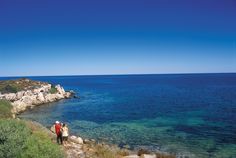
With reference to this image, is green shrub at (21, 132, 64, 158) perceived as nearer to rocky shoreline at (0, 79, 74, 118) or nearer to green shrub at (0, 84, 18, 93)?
rocky shoreline at (0, 79, 74, 118)

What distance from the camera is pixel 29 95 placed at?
7056cm

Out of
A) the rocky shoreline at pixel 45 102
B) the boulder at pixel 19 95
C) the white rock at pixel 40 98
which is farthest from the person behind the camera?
the white rock at pixel 40 98

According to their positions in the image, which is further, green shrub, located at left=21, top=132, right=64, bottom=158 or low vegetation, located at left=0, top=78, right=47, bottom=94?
low vegetation, located at left=0, top=78, right=47, bottom=94

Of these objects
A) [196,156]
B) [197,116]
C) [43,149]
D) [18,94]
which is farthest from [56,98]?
[43,149]

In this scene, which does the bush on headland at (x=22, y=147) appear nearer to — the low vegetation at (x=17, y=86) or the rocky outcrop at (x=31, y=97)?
the rocky outcrop at (x=31, y=97)

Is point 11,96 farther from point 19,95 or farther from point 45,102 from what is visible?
point 45,102

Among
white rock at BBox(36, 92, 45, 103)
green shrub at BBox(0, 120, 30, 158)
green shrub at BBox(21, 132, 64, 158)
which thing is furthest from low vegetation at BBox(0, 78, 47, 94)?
green shrub at BBox(21, 132, 64, 158)

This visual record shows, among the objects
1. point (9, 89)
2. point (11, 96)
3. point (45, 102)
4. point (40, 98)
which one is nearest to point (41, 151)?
point (11, 96)

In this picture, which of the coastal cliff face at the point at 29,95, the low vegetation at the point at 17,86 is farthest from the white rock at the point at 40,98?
the low vegetation at the point at 17,86

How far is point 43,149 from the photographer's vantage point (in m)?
A: 15.9

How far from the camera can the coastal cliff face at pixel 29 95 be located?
61.4 meters

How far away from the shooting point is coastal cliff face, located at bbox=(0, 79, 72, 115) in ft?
201

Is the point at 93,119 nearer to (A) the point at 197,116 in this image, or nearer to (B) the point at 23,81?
(A) the point at 197,116

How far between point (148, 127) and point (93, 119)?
472 inches
